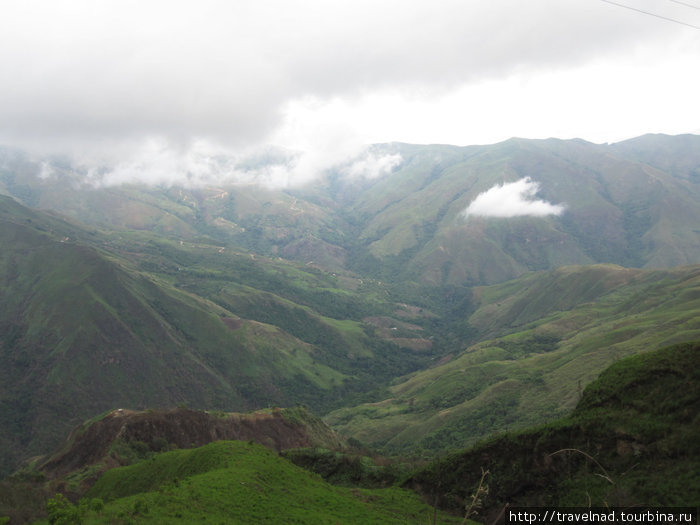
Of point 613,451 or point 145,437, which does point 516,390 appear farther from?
point 613,451

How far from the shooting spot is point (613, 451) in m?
37.5

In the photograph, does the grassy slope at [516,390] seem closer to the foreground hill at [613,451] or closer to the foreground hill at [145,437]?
the foreground hill at [145,437]

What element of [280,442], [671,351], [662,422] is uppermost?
[671,351]

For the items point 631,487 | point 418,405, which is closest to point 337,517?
point 631,487

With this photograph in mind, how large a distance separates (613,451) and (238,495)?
111 feet

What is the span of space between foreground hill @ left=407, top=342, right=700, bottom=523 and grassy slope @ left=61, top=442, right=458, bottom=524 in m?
7.05

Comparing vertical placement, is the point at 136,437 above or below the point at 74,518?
below

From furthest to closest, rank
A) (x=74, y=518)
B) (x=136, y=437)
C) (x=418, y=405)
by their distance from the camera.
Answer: (x=418, y=405) → (x=136, y=437) → (x=74, y=518)

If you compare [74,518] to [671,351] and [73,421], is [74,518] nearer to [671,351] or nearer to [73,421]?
[671,351]

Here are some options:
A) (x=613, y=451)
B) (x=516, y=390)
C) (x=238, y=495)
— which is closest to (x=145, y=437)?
(x=238, y=495)

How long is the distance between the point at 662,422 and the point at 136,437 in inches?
3684

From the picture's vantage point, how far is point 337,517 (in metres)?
41.4

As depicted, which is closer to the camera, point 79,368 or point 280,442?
point 280,442

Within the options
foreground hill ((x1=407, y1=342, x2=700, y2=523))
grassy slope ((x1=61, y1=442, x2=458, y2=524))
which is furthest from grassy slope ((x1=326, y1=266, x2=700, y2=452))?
grassy slope ((x1=61, y1=442, x2=458, y2=524))
